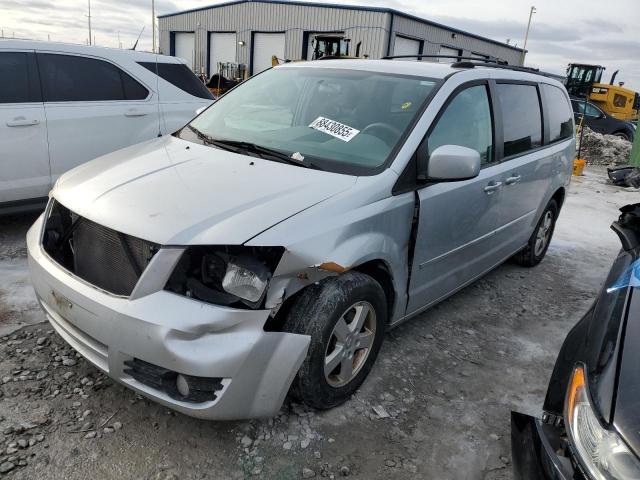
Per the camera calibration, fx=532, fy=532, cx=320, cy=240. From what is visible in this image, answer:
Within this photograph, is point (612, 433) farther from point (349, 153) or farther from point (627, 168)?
point (627, 168)

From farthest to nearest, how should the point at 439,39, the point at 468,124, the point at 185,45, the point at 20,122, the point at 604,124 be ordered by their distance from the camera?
the point at 185,45 → the point at 439,39 → the point at 604,124 → the point at 20,122 → the point at 468,124

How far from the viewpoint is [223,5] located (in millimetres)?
29172

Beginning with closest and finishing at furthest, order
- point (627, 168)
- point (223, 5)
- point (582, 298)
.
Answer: point (627, 168)
point (582, 298)
point (223, 5)

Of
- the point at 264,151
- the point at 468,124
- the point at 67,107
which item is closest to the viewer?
the point at 264,151

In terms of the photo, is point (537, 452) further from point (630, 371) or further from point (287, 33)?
point (287, 33)

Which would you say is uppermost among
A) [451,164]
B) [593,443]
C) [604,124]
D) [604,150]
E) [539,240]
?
[451,164]

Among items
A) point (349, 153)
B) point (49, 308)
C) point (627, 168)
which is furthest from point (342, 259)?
point (627, 168)

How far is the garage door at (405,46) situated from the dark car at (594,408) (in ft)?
83.5

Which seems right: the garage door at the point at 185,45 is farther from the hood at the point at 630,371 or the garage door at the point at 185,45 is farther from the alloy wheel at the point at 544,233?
the hood at the point at 630,371

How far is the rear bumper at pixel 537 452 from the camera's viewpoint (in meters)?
1.58

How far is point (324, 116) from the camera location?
3.15 meters

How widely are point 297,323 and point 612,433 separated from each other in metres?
1.23

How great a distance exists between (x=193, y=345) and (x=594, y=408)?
1.38 metres

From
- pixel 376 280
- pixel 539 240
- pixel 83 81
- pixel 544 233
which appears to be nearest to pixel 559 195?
pixel 544 233
